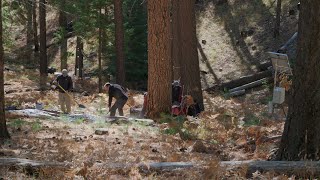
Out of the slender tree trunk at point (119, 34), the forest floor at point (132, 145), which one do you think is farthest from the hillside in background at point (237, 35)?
the forest floor at point (132, 145)

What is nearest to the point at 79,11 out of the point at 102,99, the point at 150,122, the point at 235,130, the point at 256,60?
the point at 102,99

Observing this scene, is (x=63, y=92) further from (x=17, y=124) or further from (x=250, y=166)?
(x=250, y=166)

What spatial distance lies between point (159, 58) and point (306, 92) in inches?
292

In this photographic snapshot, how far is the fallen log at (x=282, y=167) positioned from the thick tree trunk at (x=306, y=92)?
0.42 meters

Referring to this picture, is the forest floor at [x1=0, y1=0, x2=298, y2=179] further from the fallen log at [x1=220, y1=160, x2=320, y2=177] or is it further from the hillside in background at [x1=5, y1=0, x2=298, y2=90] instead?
the hillside in background at [x1=5, y1=0, x2=298, y2=90]

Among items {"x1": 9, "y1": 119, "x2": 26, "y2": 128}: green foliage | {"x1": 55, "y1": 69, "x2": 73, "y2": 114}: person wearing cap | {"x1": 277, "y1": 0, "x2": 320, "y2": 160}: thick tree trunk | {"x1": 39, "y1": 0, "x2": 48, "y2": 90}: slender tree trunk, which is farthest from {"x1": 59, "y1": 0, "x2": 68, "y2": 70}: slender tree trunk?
{"x1": 277, "y1": 0, "x2": 320, "y2": 160}: thick tree trunk

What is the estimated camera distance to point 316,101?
6.24 metres

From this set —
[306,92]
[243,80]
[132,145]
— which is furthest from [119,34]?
[306,92]

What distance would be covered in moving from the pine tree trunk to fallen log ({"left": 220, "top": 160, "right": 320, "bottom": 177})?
10.3 metres

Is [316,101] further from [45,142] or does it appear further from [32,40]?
[32,40]

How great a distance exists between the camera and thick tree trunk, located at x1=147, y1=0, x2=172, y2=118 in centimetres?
1304

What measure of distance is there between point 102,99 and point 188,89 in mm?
5541

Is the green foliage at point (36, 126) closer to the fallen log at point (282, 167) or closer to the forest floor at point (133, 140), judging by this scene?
the forest floor at point (133, 140)

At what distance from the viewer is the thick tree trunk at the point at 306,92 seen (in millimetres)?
6207
